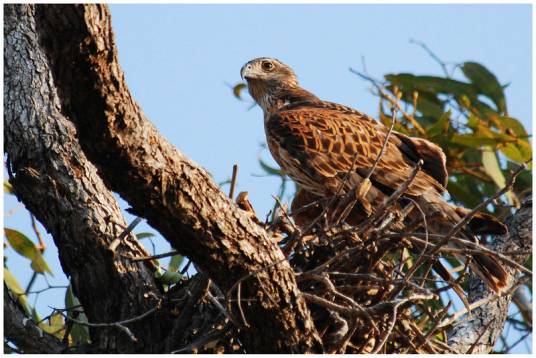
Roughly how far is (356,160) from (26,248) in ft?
6.86

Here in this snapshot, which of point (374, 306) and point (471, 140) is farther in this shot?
point (471, 140)

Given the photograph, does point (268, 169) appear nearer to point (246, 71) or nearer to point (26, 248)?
point (246, 71)

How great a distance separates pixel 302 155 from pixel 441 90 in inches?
84.3

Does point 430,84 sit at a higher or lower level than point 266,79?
lower

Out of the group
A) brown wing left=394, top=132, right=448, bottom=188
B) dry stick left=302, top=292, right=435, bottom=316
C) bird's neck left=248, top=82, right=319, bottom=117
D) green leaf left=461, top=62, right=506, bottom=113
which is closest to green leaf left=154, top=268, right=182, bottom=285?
dry stick left=302, top=292, right=435, bottom=316

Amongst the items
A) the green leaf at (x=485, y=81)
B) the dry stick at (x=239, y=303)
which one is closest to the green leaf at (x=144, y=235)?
the dry stick at (x=239, y=303)

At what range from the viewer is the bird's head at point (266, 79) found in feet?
22.3

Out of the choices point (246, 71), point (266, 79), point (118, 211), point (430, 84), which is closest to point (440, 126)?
point (430, 84)

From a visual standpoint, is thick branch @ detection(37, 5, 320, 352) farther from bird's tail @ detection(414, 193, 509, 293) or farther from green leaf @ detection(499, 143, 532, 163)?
green leaf @ detection(499, 143, 532, 163)

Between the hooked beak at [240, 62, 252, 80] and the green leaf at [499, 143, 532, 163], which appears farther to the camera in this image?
the hooked beak at [240, 62, 252, 80]

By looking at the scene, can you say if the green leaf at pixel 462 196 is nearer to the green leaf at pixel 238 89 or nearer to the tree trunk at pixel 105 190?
the green leaf at pixel 238 89

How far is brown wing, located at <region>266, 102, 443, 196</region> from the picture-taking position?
5.31 m

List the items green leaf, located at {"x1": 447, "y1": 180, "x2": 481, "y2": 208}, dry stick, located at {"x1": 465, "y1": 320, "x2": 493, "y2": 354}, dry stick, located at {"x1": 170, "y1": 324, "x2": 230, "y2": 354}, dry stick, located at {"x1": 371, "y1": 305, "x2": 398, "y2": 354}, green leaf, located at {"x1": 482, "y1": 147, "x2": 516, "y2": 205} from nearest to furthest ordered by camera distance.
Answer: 1. dry stick, located at {"x1": 371, "y1": 305, "x2": 398, "y2": 354}
2. dry stick, located at {"x1": 170, "y1": 324, "x2": 230, "y2": 354}
3. dry stick, located at {"x1": 465, "y1": 320, "x2": 493, "y2": 354}
4. green leaf, located at {"x1": 482, "y1": 147, "x2": 516, "y2": 205}
5. green leaf, located at {"x1": 447, "y1": 180, "x2": 481, "y2": 208}

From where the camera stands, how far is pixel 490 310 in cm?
487
